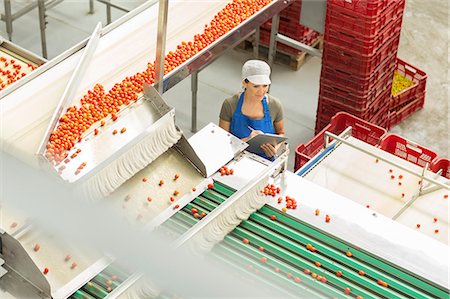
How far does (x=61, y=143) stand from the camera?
3596 mm

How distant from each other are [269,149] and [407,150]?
5.97 feet

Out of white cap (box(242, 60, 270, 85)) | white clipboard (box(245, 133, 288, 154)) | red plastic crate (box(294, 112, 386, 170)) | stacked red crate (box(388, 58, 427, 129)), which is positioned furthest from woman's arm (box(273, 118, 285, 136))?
stacked red crate (box(388, 58, 427, 129))

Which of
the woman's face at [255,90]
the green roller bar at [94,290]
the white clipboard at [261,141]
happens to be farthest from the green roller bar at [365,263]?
the woman's face at [255,90]

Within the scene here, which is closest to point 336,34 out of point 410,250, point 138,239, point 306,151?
point 306,151

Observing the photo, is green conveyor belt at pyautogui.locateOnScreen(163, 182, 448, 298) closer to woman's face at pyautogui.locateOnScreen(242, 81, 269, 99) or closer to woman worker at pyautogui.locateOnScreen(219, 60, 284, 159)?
woman's face at pyautogui.locateOnScreen(242, 81, 269, 99)

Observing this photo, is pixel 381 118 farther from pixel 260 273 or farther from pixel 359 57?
pixel 260 273

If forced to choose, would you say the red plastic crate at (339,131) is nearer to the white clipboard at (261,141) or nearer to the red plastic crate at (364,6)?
the red plastic crate at (364,6)

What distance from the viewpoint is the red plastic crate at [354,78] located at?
5859 millimetres

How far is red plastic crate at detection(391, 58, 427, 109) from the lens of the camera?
21.3ft

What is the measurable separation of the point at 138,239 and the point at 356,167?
4.66 m

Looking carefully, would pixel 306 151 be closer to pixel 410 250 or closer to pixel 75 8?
pixel 410 250

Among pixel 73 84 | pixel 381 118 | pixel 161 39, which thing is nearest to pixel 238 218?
pixel 161 39

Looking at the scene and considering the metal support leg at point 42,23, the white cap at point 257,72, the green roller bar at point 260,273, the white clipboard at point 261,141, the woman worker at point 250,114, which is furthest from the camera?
the metal support leg at point 42,23

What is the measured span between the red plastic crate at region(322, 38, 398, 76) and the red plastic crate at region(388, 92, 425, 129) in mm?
704
